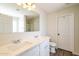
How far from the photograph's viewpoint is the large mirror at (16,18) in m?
1.66

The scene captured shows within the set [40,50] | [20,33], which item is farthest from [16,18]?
[40,50]

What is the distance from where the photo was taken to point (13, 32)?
74.5 inches

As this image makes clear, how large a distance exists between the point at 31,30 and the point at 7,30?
1.30 ft

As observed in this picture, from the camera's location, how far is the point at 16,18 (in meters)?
1.67

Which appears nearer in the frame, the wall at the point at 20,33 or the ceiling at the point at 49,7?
the ceiling at the point at 49,7

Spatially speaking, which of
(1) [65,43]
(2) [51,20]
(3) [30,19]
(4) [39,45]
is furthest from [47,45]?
(3) [30,19]

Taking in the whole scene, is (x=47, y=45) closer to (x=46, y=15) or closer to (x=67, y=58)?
(x=46, y=15)

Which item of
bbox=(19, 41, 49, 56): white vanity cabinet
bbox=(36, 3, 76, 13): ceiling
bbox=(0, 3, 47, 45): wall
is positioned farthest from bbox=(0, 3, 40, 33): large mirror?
bbox=(19, 41, 49, 56): white vanity cabinet

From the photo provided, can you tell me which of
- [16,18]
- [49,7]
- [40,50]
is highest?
[49,7]

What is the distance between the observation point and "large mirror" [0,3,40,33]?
5.43 ft

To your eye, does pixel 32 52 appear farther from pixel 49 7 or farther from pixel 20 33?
pixel 49 7

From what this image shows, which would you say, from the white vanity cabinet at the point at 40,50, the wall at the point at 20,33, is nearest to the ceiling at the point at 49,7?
the wall at the point at 20,33

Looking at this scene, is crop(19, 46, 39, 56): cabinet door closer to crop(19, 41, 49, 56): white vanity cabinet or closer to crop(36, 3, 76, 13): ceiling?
crop(19, 41, 49, 56): white vanity cabinet

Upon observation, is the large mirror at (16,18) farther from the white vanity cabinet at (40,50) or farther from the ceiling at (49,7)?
the white vanity cabinet at (40,50)
